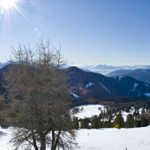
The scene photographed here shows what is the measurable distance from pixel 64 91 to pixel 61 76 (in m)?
1.18

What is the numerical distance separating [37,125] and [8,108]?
3321 millimetres

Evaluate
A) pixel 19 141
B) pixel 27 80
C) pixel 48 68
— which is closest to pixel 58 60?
pixel 48 68

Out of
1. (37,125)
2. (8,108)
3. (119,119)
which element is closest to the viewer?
(37,125)

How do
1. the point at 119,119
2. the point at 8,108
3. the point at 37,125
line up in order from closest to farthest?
the point at 37,125 → the point at 8,108 → the point at 119,119

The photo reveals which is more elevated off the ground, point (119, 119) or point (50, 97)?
point (50, 97)

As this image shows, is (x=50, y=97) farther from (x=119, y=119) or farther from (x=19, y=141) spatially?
(x=119, y=119)

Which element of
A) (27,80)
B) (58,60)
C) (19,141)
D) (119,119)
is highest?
(58,60)

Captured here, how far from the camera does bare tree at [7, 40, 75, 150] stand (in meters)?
23.1

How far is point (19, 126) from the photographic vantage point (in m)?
23.3

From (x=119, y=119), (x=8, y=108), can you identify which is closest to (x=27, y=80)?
(x=8, y=108)

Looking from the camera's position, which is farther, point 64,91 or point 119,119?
point 119,119

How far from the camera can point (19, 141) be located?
23.7 metres

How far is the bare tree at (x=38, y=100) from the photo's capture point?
23.1 meters

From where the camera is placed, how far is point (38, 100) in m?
23.2
